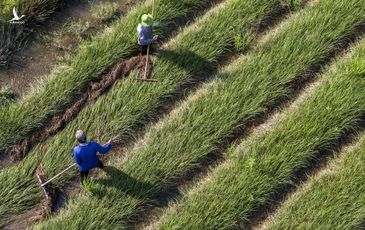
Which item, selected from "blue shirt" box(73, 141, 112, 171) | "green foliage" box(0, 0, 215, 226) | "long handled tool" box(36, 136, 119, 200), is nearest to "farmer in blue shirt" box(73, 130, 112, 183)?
"blue shirt" box(73, 141, 112, 171)

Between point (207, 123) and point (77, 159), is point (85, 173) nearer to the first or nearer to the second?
point (77, 159)

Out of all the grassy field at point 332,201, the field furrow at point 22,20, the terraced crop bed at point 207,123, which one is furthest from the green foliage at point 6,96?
the grassy field at point 332,201

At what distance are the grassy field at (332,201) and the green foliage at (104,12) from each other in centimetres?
348

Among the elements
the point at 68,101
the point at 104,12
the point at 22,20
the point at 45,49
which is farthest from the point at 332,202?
the point at 22,20

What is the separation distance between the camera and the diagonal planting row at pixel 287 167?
16.9 feet

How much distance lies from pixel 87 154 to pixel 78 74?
1.41 m

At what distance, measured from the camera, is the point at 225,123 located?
18.7 ft

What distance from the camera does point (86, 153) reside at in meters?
5.01

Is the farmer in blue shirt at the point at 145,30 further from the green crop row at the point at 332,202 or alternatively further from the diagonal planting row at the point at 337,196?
the green crop row at the point at 332,202

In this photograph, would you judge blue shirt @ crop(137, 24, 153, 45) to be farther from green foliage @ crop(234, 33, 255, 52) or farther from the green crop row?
the green crop row

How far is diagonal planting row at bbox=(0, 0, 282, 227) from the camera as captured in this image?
17.7 ft

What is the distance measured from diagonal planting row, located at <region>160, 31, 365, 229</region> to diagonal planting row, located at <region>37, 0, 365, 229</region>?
0.19 metres

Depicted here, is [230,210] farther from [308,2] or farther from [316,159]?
[308,2]

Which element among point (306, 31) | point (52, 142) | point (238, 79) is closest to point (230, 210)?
point (238, 79)
